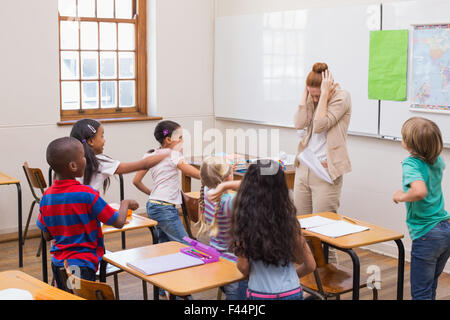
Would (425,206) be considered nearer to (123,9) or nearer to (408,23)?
(408,23)

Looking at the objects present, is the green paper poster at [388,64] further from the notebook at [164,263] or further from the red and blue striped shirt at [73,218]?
the red and blue striped shirt at [73,218]

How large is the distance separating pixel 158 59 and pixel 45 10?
1.23 m

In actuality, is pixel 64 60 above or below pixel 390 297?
above

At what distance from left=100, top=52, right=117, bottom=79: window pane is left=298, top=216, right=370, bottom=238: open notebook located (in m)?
3.33

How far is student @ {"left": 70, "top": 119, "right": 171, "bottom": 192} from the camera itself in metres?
3.25

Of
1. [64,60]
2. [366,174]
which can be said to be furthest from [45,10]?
[366,174]

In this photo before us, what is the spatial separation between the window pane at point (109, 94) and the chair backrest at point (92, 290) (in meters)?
3.93

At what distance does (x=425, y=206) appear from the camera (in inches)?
115

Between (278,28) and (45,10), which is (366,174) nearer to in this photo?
(278,28)

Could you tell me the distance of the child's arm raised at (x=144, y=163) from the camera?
3.26m

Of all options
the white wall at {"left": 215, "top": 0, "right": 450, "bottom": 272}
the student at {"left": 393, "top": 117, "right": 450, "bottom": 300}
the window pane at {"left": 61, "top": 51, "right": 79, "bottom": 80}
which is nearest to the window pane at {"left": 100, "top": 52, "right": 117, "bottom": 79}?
the window pane at {"left": 61, "top": 51, "right": 79, "bottom": 80}

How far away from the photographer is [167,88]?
6.28 meters

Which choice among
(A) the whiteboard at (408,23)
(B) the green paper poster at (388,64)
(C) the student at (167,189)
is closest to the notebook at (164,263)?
(C) the student at (167,189)
